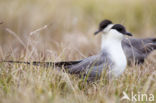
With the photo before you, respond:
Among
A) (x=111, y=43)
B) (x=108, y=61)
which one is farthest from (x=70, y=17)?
(x=108, y=61)

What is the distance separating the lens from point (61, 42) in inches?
195

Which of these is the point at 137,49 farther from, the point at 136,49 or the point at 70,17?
the point at 70,17

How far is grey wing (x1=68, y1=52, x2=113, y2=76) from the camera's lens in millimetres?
3395

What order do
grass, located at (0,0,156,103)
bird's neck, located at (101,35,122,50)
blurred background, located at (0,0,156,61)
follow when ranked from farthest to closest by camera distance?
1. blurred background, located at (0,0,156,61)
2. bird's neck, located at (101,35,122,50)
3. grass, located at (0,0,156,103)

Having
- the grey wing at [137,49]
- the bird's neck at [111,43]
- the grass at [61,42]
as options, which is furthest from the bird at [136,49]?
the bird's neck at [111,43]

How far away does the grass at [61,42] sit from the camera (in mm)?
2932

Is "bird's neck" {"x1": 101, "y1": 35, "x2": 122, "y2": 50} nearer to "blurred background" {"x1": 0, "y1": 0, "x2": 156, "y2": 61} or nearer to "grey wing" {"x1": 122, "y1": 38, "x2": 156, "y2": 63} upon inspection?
"grey wing" {"x1": 122, "y1": 38, "x2": 156, "y2": 63}

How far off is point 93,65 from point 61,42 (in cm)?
164

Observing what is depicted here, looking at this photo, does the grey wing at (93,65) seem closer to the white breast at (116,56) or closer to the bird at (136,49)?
the white breast at (116,56)

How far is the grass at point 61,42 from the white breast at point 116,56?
0.40 ft

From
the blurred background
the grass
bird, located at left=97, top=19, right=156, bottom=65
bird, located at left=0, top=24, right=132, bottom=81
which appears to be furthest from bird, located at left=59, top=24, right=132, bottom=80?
the blurred background

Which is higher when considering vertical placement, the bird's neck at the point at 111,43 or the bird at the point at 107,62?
the bird's neck at the point at 111,43

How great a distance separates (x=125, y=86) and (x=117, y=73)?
0.29 meters

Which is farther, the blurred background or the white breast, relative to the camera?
the blurred background
